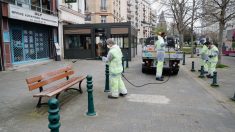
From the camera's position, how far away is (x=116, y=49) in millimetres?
6219

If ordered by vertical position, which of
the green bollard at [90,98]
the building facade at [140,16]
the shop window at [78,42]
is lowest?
the green bollard at [90,98]

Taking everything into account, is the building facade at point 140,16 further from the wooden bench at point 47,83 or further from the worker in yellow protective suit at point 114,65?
the wooden bench at point 47,83

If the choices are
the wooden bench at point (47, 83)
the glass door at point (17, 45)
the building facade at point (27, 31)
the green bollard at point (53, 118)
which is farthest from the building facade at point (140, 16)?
the green bollard at point (53, 118)

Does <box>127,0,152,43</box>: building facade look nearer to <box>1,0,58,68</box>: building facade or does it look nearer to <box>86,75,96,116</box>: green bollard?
<box>1,0,58,68</box>: building facade

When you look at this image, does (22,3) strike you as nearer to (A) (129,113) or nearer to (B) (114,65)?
(B) (114,65)

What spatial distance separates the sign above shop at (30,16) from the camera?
12016mm

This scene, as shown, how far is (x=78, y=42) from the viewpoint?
19.3 m

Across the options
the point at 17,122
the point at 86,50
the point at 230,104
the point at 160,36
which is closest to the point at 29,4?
the point at 86,50

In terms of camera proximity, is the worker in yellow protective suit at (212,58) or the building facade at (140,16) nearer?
the worker in yellow protective suit at (212,58)

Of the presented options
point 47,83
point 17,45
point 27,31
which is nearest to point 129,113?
point 47,83

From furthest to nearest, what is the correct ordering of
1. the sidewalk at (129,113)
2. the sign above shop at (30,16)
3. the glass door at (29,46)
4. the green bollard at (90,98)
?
the glass door at (29,46), the sign above shop at (30,16), the green bollard at (90,98), the sidewalk at (129,113)

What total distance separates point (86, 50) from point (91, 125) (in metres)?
15.2

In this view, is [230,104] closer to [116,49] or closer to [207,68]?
[116,49]

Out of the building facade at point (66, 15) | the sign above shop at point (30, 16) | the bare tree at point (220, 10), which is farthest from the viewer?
the building facade at point (66, 15)
